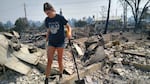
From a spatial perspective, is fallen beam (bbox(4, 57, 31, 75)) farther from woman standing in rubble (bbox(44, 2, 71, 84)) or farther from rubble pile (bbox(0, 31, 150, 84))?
woman standing in rubble (bbox(44, 2, 71, 84))

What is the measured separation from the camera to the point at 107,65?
668 centimetres

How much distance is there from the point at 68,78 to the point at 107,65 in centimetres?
163

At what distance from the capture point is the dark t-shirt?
5125mm

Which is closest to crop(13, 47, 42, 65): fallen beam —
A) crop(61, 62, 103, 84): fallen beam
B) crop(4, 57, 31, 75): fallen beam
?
crop(4, 57, 31, 75): fallen beam

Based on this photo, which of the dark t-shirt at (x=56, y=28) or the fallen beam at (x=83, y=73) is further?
the fallen beam at (x=83, y=73)

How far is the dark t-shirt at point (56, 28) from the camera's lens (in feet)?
16.8

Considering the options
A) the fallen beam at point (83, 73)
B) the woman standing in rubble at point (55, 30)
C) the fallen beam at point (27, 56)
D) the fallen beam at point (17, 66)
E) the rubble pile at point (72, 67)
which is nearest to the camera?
the woman standing in rubble at point (55, 30)

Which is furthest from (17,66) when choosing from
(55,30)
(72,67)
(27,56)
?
(55,30)

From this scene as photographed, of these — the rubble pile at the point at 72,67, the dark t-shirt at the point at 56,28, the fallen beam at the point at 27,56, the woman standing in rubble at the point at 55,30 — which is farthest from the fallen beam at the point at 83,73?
the fallen beam at the point at 27,56

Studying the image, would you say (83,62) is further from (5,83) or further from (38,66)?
(5,83)

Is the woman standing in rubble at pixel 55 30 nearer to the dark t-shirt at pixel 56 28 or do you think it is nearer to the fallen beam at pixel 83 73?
the dark t-shirt at pixel 56 28

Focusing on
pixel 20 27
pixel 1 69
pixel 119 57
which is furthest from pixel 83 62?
pixel 20 27

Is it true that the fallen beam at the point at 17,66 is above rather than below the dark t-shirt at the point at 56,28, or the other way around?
below

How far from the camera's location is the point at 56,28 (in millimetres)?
5168
